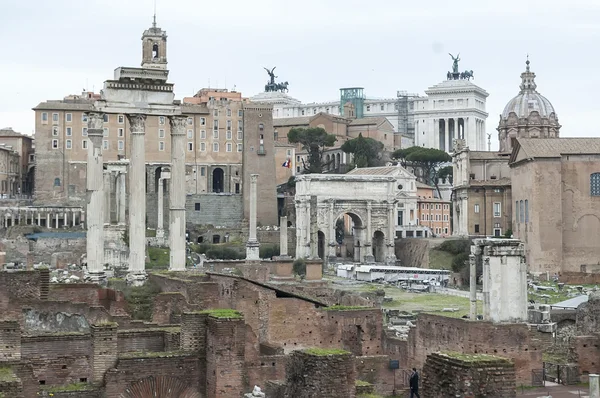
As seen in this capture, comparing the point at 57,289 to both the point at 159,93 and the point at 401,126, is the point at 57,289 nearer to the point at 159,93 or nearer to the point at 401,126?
the point at 159,93

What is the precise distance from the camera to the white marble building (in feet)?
391

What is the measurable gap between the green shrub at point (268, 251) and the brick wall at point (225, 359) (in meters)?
57.9

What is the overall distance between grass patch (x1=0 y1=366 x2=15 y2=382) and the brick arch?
4.95 ft

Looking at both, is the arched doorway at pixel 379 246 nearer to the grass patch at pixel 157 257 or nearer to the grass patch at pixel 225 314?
the grass patch at pixel 157 257

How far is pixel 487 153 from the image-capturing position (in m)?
72.2

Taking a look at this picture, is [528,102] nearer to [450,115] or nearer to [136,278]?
[450,115]

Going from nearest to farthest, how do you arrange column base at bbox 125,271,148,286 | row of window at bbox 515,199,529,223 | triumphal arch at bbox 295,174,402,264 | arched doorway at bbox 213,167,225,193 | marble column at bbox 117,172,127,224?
column base at bbox 125,271,148,286 < row of window at bbox 515,199,529,223 < marble column at bbox 117,172,127,224 < triumphal arch at bbox 295,174,402,264 < arched doorway at bbox 213,167,225,193

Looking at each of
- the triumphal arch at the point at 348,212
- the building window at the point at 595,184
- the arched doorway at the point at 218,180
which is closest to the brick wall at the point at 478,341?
the building window at the point at 595,184

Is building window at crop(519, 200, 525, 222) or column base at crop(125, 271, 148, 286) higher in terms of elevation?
building window at crop(519, 200, 525, 222)

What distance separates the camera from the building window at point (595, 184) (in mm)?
56438

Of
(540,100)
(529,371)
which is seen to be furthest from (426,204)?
(529,371)

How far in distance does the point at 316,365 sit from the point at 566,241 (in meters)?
48.3

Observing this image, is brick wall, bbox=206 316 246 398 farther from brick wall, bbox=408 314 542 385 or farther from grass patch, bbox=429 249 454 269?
grass patch, bbox=429 249 454 269

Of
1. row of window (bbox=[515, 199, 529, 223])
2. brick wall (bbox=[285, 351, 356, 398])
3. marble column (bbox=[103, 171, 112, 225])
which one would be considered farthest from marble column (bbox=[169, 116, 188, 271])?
row of window (bbox=[515, 199, 529, 223])
